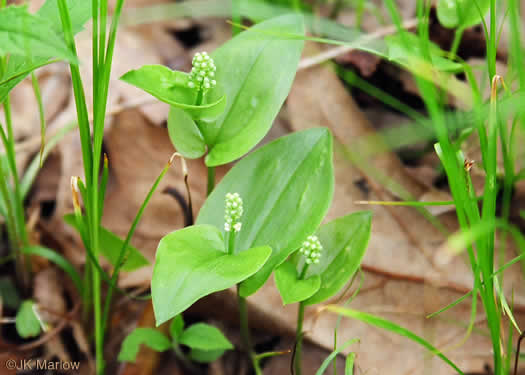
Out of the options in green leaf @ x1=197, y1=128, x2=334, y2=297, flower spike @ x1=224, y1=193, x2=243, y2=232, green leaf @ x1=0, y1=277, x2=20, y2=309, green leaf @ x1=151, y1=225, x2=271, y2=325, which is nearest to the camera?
green leaf @ x1=151, y1=225, x2=271, y2=325

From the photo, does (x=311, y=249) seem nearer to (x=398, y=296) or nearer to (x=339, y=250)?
(x=339, y=250)

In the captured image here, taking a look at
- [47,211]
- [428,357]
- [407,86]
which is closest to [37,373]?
[47,211]

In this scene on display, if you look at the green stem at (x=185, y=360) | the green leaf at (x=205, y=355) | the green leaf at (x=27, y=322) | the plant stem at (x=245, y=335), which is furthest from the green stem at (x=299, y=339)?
the green leaf at (x=27, y=322)

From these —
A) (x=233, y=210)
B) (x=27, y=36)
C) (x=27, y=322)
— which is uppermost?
(x=27, y=36)

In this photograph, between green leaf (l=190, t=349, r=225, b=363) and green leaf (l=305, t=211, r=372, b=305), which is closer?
green leaf (l=305, t=211, r=372, b=305)

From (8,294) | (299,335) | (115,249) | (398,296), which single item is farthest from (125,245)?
(398,296)

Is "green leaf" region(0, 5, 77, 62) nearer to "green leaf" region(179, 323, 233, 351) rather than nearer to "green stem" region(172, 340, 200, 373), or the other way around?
"green leaf" region(179, 323, 233, 351)

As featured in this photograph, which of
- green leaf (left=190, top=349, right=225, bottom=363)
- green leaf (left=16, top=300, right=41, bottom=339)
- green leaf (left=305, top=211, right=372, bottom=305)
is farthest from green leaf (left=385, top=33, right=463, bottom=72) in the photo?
green leaf (left=16, top=300, right=41, bottom=339)

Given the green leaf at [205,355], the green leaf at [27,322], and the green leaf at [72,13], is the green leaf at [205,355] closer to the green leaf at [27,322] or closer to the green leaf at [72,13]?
the green leaf at [27,322]
